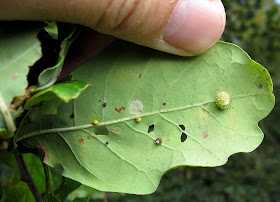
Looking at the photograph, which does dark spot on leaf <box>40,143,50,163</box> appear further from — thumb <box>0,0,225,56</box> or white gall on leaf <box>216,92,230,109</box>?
white gall on leaf <box>216,92,230,109</box>

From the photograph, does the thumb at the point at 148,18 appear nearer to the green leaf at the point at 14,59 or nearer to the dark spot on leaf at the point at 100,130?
the green leaf at the point at 14,59

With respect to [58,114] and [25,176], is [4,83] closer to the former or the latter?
[58,114]

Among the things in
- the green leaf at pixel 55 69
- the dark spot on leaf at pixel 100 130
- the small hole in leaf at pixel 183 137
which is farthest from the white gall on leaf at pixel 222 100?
the green leaf at pixel 55 69

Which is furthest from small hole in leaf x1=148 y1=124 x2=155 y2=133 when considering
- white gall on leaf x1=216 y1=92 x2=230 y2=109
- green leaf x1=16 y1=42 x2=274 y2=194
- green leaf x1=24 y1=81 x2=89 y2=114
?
green leaf x1=24 y1=81 x2=89 y2=114

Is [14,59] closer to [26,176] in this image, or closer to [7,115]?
[7,115]

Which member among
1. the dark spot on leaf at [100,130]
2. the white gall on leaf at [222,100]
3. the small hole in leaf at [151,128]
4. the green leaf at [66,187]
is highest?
the white gall on leaf at [222,100]

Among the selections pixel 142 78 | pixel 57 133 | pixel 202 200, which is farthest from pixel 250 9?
pixel 57 133
